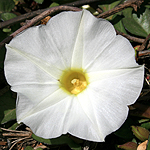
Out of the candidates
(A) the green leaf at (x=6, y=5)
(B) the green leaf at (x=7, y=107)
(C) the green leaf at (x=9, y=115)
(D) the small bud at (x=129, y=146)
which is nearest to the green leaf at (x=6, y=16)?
(A) the green leaf at (x=6, y=5)

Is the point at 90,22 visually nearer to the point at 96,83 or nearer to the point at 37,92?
the point at 96,83

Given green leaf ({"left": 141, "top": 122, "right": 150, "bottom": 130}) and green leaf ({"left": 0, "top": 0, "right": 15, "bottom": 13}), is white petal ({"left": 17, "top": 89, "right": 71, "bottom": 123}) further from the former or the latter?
green leaf ({"left": 0, "top": 0, "right": 15, "bottom": 13})

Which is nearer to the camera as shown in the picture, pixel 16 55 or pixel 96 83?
pixel 16 55

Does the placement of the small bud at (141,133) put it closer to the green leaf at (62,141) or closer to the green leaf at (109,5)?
the green leaf at (62,141)

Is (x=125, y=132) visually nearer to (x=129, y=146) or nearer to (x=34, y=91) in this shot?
(x=129, y=146)

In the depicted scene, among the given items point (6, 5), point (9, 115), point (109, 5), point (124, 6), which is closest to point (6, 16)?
point (6, 5)

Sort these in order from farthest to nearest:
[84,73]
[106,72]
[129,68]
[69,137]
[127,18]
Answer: [127,18] < [69,137] < [84,73] < [106,72] < [129,68]

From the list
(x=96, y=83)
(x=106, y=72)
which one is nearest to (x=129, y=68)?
(x=106, y=72)
